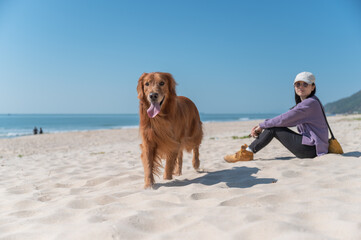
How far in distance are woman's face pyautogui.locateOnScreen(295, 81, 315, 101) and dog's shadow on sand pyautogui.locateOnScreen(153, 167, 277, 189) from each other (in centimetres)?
141

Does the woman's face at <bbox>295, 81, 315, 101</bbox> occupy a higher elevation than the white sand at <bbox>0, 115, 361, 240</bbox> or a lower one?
A: higher

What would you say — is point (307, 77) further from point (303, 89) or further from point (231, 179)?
point (231, 179)

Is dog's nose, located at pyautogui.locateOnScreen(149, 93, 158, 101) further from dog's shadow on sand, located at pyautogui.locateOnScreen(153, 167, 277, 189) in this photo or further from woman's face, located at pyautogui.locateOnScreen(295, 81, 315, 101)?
woman's face, located at pyautogui.locateOnScreen(295, 81, 315, 101)

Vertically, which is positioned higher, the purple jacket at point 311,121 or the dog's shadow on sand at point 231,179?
the purple jacket at point 311,121

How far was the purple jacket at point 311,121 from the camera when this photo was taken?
4.05 m

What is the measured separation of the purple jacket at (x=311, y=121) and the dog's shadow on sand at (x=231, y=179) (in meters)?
0.99

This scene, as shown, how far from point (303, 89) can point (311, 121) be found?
0.51m

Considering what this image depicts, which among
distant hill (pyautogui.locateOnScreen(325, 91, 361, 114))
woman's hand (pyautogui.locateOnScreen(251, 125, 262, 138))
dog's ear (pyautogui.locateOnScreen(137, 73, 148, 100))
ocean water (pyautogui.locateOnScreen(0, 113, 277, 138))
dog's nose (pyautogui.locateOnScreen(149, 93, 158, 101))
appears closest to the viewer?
dog's nose (pyautogui.locateOnScreen(149, 93, 158, 101))

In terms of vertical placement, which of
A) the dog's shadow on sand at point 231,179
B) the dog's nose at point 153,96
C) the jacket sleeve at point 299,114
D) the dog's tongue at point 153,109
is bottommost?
the dog's shadow on sand at point 231,179

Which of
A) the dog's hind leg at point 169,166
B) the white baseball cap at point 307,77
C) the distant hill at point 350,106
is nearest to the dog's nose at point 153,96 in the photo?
the dog's hind leg at point 169,166

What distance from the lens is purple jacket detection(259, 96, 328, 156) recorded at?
4.05 metres

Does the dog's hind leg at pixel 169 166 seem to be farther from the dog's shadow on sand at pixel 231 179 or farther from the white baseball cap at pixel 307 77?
the white baseball cap at pixel 307 77

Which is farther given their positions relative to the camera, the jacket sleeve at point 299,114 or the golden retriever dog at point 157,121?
the jacket sleeve at point 299,114

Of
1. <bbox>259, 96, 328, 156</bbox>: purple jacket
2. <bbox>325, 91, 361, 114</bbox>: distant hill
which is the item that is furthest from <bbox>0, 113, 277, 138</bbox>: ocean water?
<bbox>325, 91, 361, 114</bbox>: distant hill
